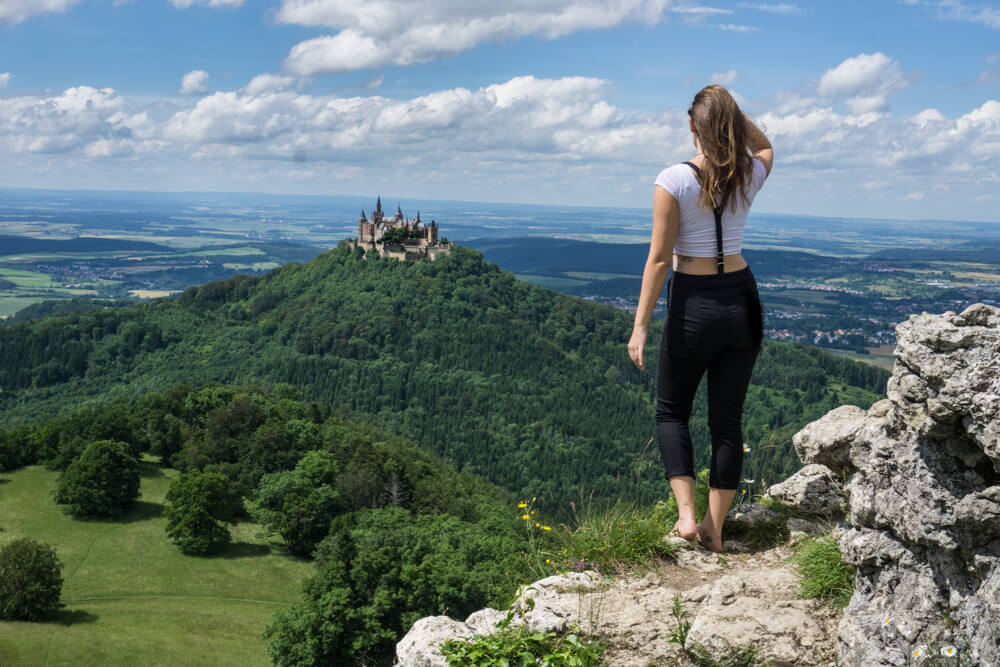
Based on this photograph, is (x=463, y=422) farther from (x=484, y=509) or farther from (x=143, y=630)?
(x=143, y=630)

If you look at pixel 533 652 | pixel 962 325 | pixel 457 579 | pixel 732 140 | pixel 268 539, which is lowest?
pixel 268 539

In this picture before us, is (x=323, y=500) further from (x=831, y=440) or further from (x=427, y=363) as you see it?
Answer: (x=427, y=363)

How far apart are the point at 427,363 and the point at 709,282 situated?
11301 cm

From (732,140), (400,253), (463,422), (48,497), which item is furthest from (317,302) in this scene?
(732,140)

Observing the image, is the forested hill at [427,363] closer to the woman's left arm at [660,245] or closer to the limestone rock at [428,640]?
the limestone rock at [428,640]

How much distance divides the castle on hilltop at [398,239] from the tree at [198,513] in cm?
8138

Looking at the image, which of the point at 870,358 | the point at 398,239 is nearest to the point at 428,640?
the point at 398,239

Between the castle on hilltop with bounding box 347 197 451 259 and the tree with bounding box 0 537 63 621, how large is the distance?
94.2 meters

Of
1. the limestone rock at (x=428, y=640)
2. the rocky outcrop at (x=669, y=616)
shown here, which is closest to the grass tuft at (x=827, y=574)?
the rocky outcrop at (x=669, y=616)

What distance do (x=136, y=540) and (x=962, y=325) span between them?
48435mm

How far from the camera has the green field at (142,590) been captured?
29.8m

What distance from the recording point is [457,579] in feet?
90.6

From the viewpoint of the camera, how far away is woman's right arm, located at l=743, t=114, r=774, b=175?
5078 millimetres

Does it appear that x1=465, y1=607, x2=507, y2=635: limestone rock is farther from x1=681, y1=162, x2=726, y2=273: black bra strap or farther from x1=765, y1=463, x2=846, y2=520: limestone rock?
x1=681, y1=162, x2=726, y2=273: black bra strap
